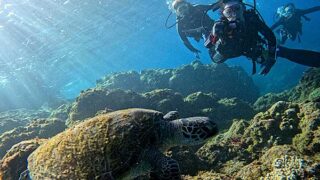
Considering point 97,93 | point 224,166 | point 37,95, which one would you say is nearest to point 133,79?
point 97,93

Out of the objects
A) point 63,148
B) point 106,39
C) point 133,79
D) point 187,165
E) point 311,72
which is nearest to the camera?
point 63,148

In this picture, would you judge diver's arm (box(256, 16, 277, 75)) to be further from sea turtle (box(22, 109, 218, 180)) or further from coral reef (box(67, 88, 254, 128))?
sea turtle (box(22, 109, 218, 180))

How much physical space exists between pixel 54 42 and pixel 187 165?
2470 cm

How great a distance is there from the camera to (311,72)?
804cm

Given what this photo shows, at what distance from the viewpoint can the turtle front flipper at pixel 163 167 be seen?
2.82m

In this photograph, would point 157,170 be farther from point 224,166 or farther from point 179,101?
point 179,101

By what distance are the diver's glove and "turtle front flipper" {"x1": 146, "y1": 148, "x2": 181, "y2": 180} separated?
493 cm

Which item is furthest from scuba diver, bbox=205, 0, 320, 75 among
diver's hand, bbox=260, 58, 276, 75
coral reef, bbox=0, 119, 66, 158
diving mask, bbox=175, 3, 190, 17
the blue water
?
the blue water

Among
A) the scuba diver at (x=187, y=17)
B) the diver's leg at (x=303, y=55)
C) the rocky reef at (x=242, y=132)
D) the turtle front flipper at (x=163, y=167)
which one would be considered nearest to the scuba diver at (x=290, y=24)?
the scuba diver at (x=187, y=17)

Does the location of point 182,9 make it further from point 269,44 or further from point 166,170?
point 166,170

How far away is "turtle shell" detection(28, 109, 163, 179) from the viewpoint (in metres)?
3.15

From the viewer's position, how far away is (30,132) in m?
8.64

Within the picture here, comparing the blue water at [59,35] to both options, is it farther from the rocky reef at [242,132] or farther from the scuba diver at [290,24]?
the rocky reef at [242,132]

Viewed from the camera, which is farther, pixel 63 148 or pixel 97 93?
pixel 97 93
